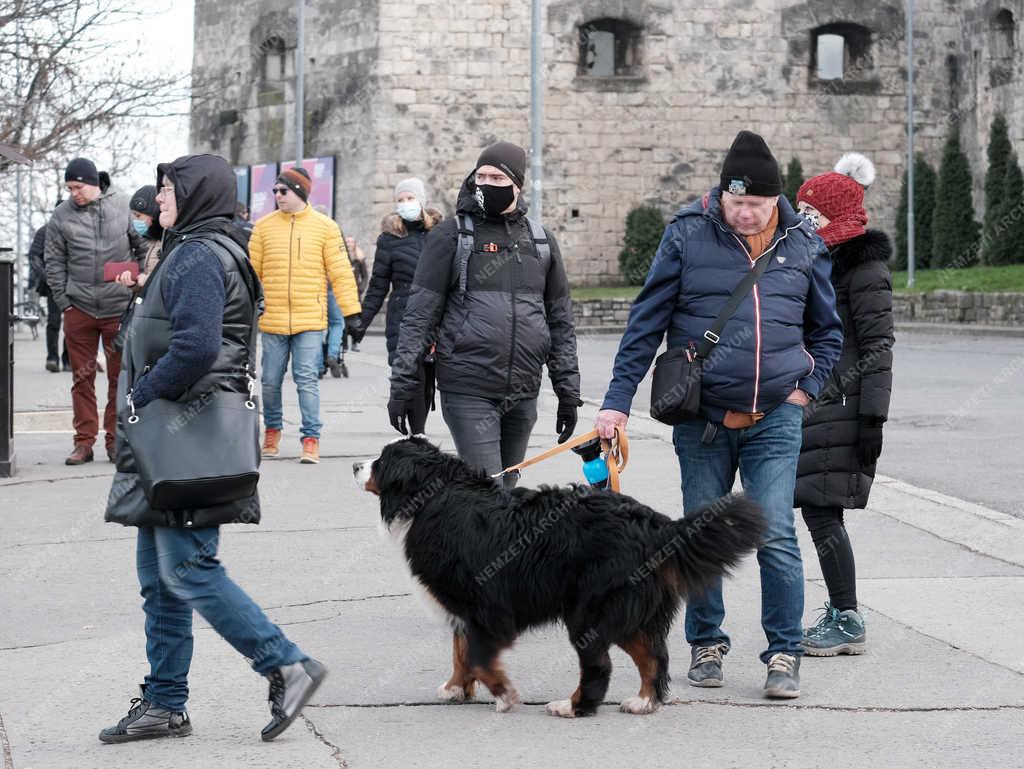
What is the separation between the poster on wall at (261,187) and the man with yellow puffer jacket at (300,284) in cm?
3064

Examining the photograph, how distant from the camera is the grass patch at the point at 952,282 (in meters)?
30.2

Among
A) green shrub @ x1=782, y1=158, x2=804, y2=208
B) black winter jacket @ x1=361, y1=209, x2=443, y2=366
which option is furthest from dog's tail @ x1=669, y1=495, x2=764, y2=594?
green shrub @ x1=782, y1=158, x2=804, y2=208

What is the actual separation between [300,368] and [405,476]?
618 centimetres

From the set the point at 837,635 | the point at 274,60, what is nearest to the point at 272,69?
the point at 274,60

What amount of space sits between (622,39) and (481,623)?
3620 centimetres

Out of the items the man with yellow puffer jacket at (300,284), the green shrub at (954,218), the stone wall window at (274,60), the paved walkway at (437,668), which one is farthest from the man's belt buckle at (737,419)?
the stone wall window at (274,60)

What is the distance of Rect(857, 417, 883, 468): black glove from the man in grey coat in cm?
619

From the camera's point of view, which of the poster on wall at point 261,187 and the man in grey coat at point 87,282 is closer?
the man in grey coat at point 87,282

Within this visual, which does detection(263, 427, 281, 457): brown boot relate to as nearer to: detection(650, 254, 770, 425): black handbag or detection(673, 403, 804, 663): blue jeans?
detection(673, 403, 804, 663): blue jeans

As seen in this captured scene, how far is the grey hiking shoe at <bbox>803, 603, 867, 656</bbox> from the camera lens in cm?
596

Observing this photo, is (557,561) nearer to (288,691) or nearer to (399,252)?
(288,691)

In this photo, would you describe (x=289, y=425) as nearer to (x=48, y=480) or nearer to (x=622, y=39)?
(x=48, y=480)

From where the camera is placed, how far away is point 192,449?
4703 mm

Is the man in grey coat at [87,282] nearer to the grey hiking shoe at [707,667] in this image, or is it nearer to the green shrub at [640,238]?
the grey hiking shoe at [707,667]
